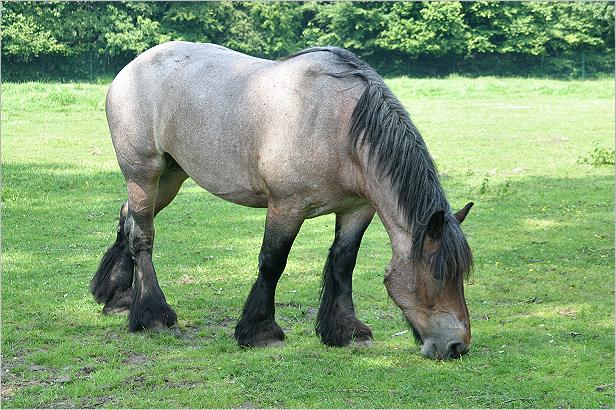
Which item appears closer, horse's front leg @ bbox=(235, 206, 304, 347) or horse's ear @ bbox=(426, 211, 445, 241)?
horse's ear @ bbox=(426, 211, 445, 241)

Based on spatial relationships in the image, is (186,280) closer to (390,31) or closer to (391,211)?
(391,211)

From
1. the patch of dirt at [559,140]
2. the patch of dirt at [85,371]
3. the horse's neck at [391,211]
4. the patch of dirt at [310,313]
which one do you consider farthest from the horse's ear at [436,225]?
the patch of dirt at [559,140]

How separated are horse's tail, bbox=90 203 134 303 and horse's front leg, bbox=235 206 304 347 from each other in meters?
1.49

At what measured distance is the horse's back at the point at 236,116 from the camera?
5438mm

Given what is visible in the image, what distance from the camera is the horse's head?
499cm

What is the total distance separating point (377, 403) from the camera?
4.77 m

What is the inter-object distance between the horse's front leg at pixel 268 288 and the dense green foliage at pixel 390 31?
1006 inches

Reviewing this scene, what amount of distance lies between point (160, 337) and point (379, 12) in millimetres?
32309

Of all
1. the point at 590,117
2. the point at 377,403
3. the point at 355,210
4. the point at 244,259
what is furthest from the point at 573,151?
the point at 377,403

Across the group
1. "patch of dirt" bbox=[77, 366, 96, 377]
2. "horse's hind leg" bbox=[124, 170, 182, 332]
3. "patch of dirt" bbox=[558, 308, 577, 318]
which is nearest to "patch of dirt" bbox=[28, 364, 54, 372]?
"patch of dirt" bbox=[77, 366, 96, 377]

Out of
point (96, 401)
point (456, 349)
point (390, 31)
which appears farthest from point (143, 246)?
point (390, 31)

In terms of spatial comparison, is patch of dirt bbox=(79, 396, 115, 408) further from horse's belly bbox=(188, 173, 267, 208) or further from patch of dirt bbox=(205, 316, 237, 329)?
horse's belly bbox=(188, 173, 267, 208)

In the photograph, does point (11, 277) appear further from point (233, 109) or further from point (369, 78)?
point (369, 78)

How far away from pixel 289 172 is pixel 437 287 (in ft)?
4.15
